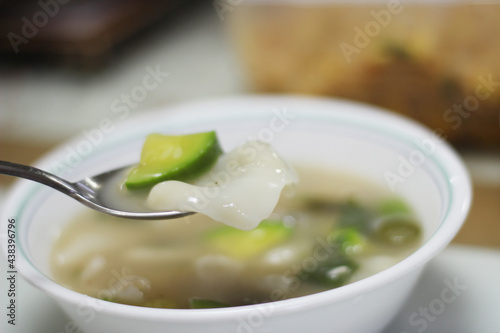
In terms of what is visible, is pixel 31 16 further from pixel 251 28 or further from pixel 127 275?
pixel 127 275

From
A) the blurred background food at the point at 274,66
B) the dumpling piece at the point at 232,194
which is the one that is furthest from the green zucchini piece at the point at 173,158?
the blurred background food at the point at 274,66

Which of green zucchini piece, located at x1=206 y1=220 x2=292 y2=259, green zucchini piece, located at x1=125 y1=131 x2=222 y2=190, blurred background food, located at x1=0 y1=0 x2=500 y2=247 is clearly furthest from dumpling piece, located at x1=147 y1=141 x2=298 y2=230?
blurred background food, located at x1=0 y1=0 x2=500 y2=247

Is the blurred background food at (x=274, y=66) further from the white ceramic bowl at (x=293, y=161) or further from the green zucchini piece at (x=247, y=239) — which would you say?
the green zucchini piece at (x=247, y=239)

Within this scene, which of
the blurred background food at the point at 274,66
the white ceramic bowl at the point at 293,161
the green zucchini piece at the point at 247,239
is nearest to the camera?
the white ceramic bowl at the point at 293,161

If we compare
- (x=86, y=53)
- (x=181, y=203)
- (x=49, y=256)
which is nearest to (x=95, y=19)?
(x=86, y=53)

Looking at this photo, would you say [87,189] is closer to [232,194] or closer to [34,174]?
[34,174]

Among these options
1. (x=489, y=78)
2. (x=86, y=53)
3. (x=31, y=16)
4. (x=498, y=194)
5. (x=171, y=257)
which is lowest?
(x=498, y=194)
